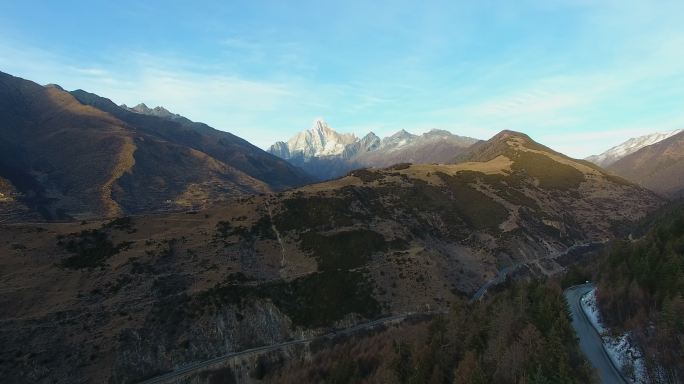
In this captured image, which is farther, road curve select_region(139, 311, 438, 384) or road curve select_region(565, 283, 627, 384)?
road curve select_region(139, 311, 438, 384)

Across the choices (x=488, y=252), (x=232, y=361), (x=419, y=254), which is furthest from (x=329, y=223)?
(x=232, y=361)

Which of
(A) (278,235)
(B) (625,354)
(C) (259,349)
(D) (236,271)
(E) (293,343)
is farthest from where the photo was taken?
(A) (278,235)

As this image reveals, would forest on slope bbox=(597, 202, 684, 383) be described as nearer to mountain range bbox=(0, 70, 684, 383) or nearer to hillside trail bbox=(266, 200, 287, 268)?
mountain range bbox=(0, 70, 684, 383)

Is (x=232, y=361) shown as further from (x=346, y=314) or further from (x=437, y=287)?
(x=437, y=287)

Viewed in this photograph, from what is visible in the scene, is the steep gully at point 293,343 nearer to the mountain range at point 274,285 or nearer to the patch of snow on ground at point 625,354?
the mountain range at point 274,285

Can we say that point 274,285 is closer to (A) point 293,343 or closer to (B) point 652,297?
(A) point 293,343

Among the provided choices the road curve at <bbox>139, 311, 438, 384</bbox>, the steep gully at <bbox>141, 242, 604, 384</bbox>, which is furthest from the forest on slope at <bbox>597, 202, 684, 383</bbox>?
the road curve at <bbox>139, 311, 438, 384</bbox>

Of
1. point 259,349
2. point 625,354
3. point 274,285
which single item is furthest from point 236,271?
point 625,354

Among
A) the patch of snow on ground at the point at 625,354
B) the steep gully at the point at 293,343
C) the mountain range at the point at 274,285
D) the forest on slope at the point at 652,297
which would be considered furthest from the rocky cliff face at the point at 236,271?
the patch of snow on ground at the point at 625,354
